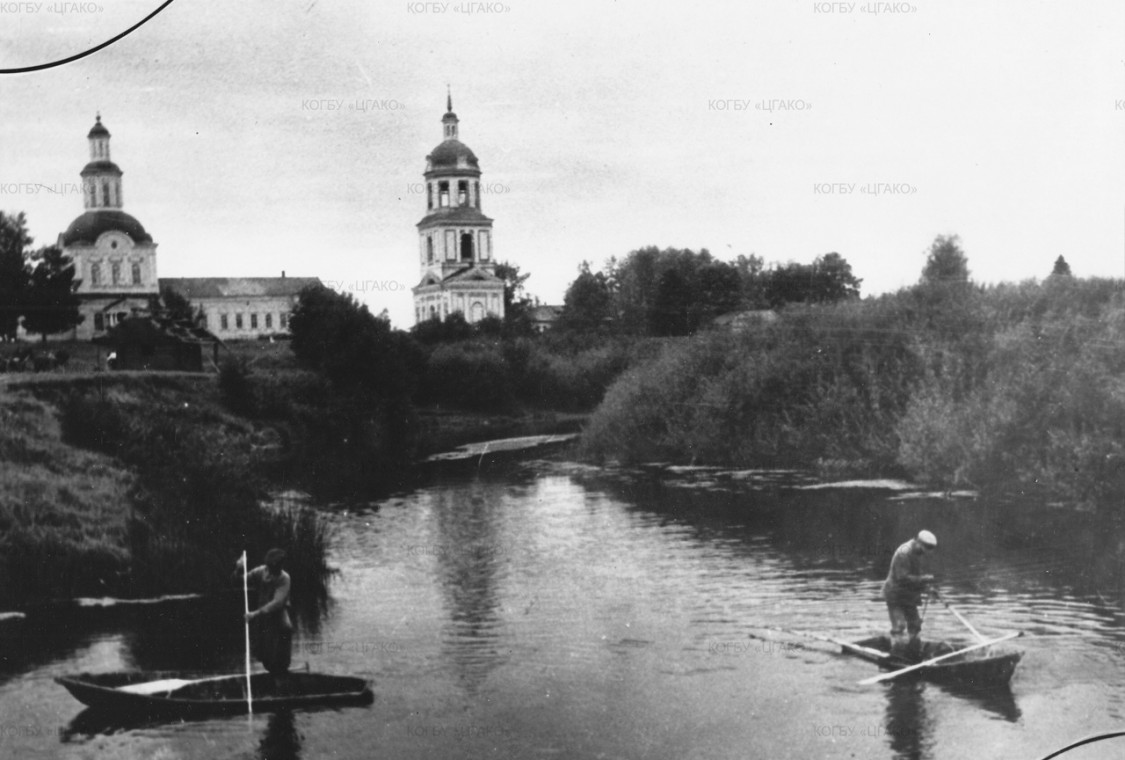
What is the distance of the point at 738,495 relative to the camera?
3.80 meters

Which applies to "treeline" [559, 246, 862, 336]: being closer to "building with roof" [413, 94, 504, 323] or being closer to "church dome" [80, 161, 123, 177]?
"building with roof" [413, 94, 504, 323]

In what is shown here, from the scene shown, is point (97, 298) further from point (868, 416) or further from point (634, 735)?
point (868, 416)

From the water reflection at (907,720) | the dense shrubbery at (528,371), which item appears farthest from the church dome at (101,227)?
the water reflection at (907,720)

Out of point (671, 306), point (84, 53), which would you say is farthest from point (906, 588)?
point (84, 53)

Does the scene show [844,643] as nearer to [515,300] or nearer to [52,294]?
[515,300]

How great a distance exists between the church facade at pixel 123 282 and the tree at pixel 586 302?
0.92 meters

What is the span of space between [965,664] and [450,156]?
93.0 inches

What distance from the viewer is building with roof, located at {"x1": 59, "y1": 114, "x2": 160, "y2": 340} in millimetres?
3533

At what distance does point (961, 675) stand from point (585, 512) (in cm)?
132

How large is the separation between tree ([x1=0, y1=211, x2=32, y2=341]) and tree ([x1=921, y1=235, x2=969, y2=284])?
10.2ft

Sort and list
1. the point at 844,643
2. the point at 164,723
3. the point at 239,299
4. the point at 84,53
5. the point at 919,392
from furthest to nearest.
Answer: the point at 919,392 → the point at 239,299 → the point at 84,53 → the point at 844,643 → the point at 164,723

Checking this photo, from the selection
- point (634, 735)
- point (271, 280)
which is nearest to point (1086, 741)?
point (634, 735)

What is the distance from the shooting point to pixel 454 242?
12.2 feet

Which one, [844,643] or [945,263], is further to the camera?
[945,263]
